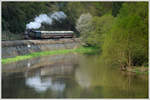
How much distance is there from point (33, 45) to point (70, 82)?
28737mm

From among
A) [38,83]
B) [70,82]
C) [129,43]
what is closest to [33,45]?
[129,43]

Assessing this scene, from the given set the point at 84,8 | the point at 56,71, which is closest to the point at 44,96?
the point at 56,71

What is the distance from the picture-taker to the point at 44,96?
83.7 ft

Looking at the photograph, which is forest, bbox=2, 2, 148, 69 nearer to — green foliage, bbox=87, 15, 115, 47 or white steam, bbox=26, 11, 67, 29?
green foliage, bbox=87, 15, 115, 47

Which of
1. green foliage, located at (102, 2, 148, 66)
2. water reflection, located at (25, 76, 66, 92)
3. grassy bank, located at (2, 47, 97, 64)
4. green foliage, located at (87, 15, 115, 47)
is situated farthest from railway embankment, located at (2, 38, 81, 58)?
green foliage, located at (102, 2, 148, 66)

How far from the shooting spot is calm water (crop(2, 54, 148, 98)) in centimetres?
2662

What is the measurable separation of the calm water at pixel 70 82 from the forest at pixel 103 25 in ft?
8.06

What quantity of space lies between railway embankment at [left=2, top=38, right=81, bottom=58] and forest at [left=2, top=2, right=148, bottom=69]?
2.94 m

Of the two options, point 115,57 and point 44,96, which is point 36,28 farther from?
point 44,96

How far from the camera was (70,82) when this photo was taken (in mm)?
31781

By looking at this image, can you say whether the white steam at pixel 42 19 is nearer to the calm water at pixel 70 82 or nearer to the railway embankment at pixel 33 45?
the railway embankment at pixel 33 45

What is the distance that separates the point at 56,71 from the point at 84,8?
162ft

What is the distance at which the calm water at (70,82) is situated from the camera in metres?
26.6

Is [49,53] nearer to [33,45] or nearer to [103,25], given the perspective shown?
[33,45]
